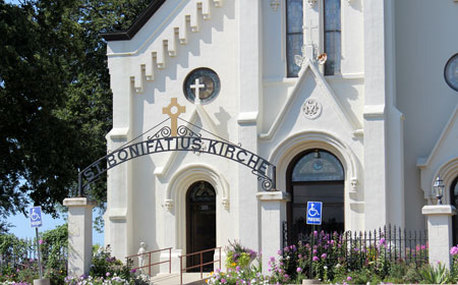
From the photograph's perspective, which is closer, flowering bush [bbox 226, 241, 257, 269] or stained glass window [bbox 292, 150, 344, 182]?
flowering bush [bbox 226, 241, 257, 269]

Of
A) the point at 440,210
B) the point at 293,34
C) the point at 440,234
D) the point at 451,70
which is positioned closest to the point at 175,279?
the point at 293,34

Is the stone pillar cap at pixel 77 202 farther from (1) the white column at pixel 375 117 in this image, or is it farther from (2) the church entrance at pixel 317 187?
(1) the white column at pixel 375 117

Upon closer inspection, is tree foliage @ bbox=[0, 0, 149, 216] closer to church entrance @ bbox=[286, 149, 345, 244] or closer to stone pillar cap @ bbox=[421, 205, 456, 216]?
church entrance @ bbox=[286, 149, 345, 244]

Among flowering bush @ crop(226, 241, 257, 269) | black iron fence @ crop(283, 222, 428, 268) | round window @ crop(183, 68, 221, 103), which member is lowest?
flowering bush @ crop(226, 241, 257, 269)

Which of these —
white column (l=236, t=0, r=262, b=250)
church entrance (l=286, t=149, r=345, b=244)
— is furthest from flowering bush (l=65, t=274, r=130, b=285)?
church entrance (l=286, t=149, r=345, b=244)

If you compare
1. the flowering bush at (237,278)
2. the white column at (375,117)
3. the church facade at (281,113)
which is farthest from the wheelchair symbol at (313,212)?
the white column at (375,117)

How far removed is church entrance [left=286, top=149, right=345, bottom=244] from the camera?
2994 centimetres

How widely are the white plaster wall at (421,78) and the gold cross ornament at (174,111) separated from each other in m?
6.92

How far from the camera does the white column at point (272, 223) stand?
2491cm

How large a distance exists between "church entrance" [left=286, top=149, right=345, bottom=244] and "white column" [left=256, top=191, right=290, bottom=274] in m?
4.72

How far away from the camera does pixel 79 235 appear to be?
26.0m

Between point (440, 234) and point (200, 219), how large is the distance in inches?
404

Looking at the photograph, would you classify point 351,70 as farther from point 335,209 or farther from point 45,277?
point 45,277

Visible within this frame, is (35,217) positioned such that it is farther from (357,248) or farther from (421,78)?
(421,78)
